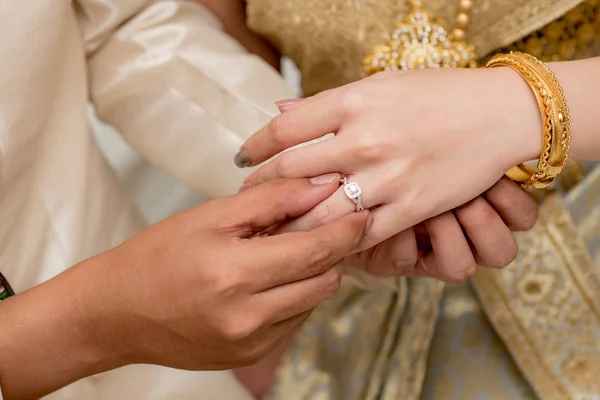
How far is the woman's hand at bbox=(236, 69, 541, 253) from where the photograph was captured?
57cm

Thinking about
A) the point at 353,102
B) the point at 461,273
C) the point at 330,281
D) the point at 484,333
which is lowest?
the point at 484,333

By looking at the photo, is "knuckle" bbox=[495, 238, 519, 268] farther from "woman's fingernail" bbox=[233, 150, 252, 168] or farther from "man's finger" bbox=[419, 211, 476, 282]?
"woman's fingernail" bbox=[233, 150, 252, 168]

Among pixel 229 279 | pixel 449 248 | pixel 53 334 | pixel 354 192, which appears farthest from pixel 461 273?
pixel 53 334

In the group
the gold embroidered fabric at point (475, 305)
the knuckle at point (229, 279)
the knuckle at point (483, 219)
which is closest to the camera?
the knuckle at point (229, 279)

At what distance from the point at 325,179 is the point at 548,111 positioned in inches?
8.0

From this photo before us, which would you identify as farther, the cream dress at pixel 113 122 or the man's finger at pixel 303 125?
the cream dress at pixel 113 122

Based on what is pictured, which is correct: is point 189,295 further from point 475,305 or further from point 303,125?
point 475,305

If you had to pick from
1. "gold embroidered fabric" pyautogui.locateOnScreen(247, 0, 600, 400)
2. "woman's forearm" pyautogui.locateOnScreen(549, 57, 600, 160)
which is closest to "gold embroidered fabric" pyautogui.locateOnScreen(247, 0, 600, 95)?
"gold embroidered fabric" pyautogui.locateOnScreen(247, 0, 600, 400)

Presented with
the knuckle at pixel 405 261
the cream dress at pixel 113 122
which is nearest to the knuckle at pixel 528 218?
the knuckle at pixel 405 261

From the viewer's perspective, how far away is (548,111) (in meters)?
0.57

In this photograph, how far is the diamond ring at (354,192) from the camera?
0.58 metres

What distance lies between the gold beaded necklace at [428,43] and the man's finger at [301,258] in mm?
250

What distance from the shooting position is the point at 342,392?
0.81 metres

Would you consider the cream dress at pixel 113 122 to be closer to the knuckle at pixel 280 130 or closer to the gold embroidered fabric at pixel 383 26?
the gold embroidered fabric at pixel 383 26
